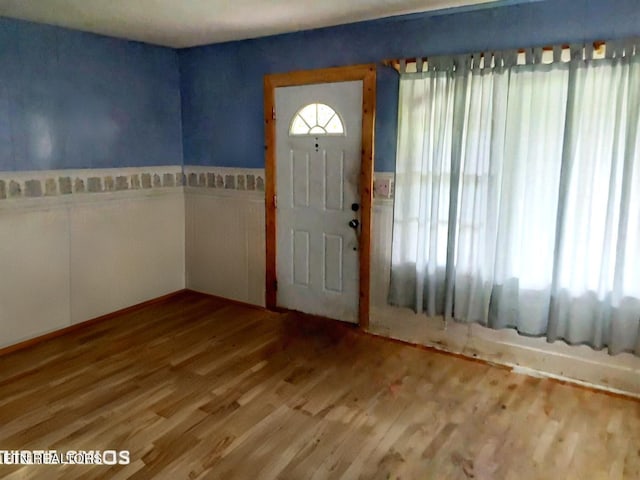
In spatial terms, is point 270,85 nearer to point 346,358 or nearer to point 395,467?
point 346,358

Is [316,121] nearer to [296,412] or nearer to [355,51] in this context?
[355,51]

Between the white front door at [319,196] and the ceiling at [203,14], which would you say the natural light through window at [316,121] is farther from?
the ceiling at [203,14]

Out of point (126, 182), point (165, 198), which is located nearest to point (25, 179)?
point (126, 182)

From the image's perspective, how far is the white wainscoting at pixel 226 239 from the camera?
451 centimetres

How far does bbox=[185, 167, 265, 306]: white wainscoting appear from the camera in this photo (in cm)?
451

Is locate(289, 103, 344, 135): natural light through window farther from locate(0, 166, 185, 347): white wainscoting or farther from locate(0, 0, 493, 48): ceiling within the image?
locate(0, 166, 185, 347): white wainscoting

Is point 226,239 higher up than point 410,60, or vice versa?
point 410,60

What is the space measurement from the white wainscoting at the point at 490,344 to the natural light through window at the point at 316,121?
692 mm

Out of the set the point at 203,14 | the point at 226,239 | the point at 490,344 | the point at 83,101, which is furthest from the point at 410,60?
the point at 83,101

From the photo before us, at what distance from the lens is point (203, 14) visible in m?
3.44

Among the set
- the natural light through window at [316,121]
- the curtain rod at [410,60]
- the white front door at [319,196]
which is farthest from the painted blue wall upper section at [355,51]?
the natural light through window at [316,121]

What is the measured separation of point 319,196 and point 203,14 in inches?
61.2

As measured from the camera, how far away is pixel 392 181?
369 centimetres

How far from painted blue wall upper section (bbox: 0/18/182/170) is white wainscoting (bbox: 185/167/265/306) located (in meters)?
0.53
